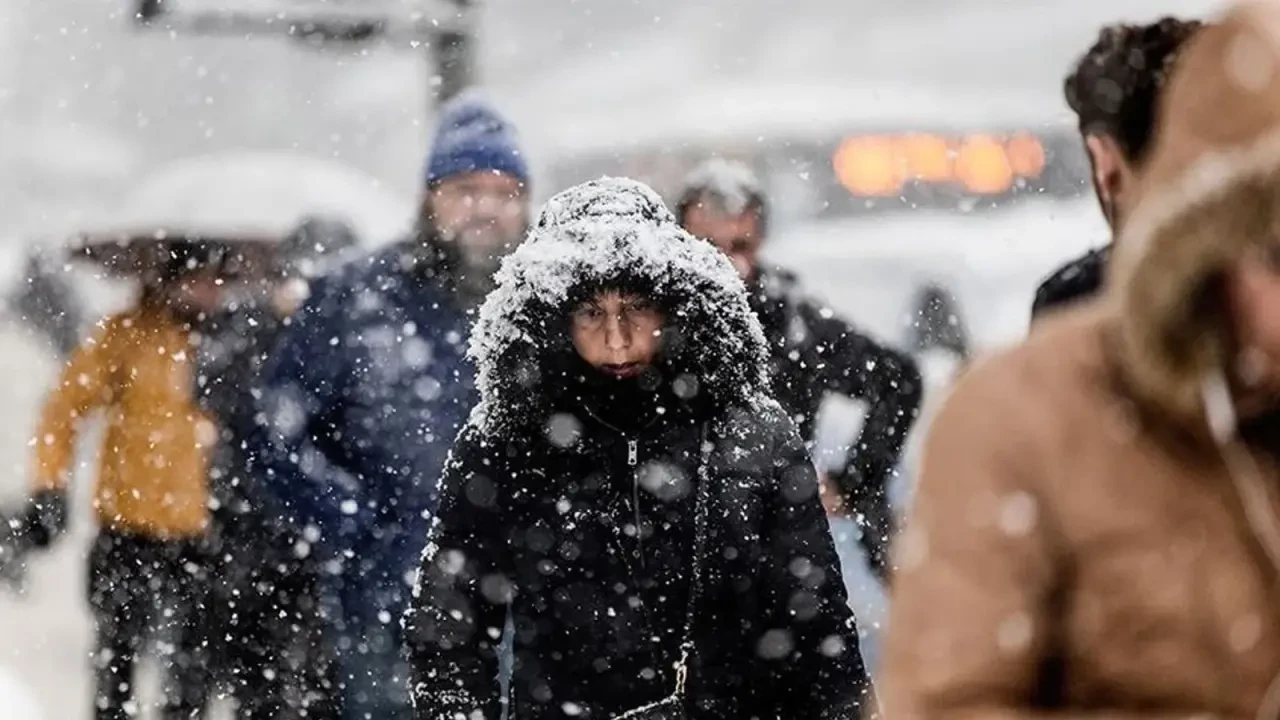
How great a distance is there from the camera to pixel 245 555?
18.4 feet

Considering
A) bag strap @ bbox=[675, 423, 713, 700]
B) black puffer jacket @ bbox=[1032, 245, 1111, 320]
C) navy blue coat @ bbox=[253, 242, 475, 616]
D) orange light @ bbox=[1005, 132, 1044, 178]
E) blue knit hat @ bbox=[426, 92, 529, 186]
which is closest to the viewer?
black puffer jacket @ bbox=[1032, 245, 1111, 320]

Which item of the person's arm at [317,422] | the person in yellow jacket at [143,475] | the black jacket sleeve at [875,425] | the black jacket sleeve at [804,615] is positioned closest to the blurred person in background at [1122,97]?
the black jacket sleeve at [804,615]

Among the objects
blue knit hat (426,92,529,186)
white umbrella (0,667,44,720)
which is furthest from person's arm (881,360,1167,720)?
white umbrella (0,667,44,720)

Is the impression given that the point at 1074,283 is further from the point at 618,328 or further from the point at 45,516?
the point at 45,516

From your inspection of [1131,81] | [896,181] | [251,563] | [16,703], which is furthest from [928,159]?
[1131,81]

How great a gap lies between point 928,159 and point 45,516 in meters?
11.0

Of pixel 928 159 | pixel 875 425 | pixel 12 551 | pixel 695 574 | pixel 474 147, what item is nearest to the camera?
pixel 695 574

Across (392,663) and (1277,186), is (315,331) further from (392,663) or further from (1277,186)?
(1277,186)

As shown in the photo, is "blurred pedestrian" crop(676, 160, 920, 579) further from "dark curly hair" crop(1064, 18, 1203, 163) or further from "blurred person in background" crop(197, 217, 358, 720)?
"dark curly hair" crop(1064, 18, 1203, 163)

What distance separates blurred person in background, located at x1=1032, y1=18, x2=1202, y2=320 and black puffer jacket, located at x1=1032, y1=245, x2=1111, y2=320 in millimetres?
146

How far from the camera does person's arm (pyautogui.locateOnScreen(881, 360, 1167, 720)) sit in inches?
65.4

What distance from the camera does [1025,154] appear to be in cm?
1855

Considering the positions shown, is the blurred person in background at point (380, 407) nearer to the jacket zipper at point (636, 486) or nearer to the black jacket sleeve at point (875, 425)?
the black jacket sleeve at point (875, 425)

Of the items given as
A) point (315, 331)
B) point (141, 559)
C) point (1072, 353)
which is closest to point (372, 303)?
point (315, 331)
